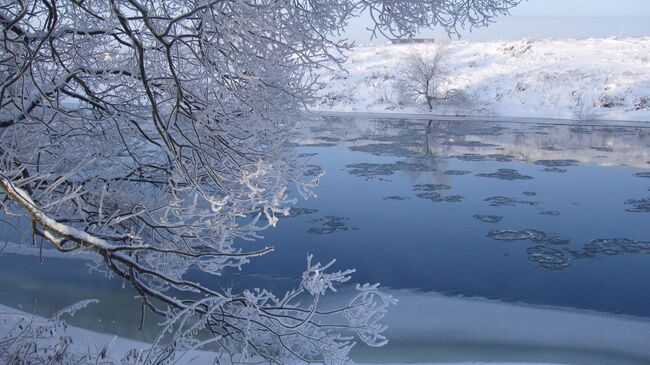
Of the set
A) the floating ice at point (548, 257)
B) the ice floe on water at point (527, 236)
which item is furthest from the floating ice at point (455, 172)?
the floating ice at point (548, 257)

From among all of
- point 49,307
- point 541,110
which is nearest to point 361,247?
point 49,307

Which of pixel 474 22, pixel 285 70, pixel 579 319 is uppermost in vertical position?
pixel 474 22

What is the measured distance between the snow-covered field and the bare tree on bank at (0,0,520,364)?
19687 millimetres

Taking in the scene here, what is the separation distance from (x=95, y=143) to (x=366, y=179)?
8229mm

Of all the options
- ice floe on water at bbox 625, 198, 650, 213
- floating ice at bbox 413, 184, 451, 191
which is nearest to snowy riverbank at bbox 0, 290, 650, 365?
ice floe on water at bbox 625, 198, 650, 213

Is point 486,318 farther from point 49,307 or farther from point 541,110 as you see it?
point 541,110

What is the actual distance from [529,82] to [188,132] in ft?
99.1

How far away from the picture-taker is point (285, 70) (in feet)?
13.1

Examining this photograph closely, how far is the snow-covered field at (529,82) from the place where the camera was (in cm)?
2714

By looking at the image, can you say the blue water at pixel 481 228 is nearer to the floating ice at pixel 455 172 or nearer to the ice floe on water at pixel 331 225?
the ice floe on water at pixel 331 225

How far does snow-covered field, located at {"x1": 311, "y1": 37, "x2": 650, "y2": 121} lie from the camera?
2714 cm

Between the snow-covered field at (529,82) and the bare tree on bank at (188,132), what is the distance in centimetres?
1969

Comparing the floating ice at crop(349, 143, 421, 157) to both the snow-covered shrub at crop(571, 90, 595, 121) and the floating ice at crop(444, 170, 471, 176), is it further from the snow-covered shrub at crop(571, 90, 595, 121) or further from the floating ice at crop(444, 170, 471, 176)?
the snow-covered shrub at crop(571, 90, 595, 121)

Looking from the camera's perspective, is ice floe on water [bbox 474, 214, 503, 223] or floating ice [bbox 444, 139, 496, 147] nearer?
ice floe on water [bbox 474, 214, 503, 223]
